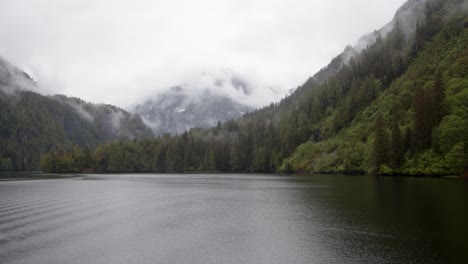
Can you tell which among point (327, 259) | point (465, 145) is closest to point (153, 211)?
point (327, 259)

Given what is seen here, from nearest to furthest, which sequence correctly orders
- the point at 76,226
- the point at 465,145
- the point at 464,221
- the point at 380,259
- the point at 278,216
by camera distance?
the point at 380,259 → the point at 464,221 → the point at 76,226 → the point at 278,216 → the point at 465,145

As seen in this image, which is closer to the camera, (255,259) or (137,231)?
(255,259)

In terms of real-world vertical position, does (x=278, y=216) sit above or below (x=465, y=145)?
below

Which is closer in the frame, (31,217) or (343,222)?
(343,222)

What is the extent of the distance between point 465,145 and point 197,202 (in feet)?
322

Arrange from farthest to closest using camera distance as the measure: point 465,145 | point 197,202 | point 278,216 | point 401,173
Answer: point 401,173 < point 465,145 < point 197,202 < point 278,216

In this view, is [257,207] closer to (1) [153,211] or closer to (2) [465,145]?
(1) [153,211]

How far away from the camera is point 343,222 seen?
4700 cm

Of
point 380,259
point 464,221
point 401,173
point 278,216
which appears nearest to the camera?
point 380,259

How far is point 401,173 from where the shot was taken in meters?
149

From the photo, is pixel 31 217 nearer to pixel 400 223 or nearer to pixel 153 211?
pixel 153 211

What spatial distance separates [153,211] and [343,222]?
30.4 m

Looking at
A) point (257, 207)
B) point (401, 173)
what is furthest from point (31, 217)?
point (401, 173)

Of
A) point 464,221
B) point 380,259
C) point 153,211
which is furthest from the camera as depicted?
point 153,211
